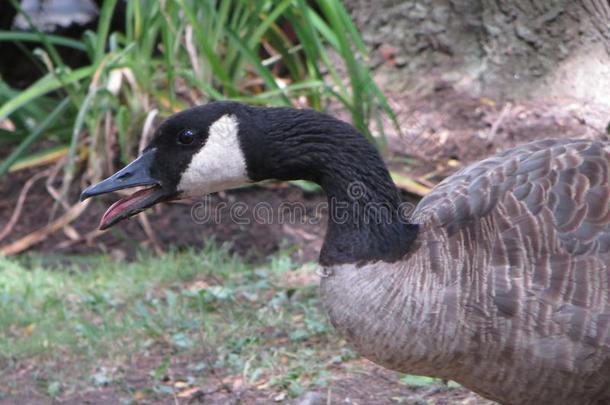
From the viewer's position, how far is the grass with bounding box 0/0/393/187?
674cm

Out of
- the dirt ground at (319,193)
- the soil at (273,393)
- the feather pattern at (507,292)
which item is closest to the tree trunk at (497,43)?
the dirt ground at (319,193)

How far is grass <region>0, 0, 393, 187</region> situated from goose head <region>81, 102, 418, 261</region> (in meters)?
2.70

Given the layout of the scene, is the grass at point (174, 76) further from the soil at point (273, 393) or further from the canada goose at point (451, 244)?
the canada goose at point (451, 244)

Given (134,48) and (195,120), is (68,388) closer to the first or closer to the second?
(195,120)

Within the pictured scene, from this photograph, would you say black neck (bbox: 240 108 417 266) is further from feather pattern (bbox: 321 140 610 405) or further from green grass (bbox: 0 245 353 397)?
green grass (bbox: 0 245 353 397)

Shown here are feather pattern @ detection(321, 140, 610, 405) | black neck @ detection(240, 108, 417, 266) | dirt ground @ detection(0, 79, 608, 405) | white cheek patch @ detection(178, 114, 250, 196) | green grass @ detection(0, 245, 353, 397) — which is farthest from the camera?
dirt ground @ detection(0, 79, 608, 405)

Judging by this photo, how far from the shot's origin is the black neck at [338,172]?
3.69 meters

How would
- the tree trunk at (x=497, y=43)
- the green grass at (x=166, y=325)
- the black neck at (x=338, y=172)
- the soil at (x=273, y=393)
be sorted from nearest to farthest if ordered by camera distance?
the black neck at (x=338, y=172), the soil at (x=273, y=393), the green grass at (x=166, y=325), the tree trunk at (x=497, y=43)

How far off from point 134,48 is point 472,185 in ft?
13.4

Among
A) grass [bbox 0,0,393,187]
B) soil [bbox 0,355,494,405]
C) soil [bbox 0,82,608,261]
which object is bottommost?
soil [bbox 0,355,494,405]

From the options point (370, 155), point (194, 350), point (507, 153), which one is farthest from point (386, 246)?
point (194, 350)

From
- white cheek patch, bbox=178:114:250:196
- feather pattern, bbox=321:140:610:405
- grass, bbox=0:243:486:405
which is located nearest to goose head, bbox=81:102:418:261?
white cheek patch, bbox=178:114:250:196

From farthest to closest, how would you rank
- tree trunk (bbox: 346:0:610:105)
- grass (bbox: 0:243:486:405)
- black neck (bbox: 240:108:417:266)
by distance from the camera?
1. tree trunk (bbox: 346:0:610:105)
2. grass (bbox: 0:243:486:405)
3. black neck (bbox: 240:108:417:266)

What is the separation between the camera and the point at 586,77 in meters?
6.24
